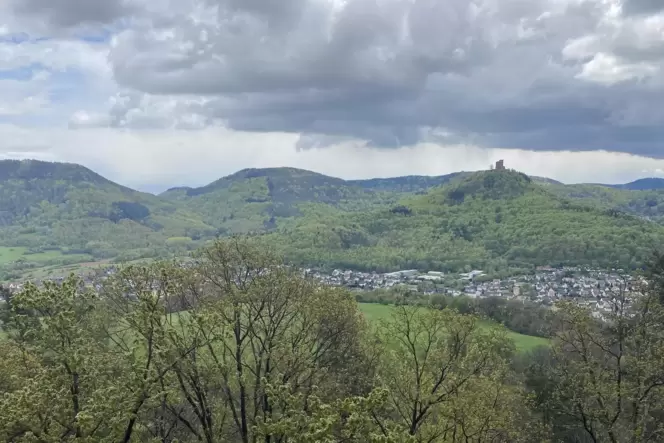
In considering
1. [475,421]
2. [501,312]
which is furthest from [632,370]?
[501,312]

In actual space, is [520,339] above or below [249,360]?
below

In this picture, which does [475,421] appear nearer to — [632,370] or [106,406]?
[632,370]

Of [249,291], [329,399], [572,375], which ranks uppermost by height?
[249,291]

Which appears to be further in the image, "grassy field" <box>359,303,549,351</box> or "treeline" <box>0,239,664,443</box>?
"grassy field" <box>359,303,549,351</box>

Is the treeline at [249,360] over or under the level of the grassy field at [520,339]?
over

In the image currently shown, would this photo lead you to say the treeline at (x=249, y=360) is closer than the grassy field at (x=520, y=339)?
Yes

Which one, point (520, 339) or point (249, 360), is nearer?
point (249, 360)

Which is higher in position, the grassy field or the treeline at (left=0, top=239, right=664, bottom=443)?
the treeline at (left=0, top=239, right=664, bottom=443)

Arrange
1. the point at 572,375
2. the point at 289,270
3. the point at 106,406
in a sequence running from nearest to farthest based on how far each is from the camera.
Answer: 1. the point at 106,406
2. the point at 572,375
3. the point at 289,270
